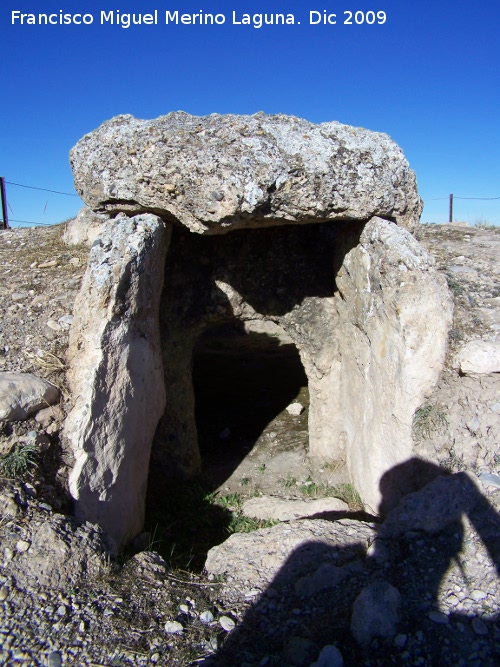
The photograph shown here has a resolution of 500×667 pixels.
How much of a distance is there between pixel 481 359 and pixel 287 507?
81.7 inches

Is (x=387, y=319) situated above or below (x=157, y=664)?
above

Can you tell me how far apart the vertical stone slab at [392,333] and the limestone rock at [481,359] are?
0.49ft

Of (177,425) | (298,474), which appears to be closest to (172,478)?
(177,425)

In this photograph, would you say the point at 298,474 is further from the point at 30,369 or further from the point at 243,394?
the point at 30,369

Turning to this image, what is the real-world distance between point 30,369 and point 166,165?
5.52ft

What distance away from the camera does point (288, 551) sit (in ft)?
10.3

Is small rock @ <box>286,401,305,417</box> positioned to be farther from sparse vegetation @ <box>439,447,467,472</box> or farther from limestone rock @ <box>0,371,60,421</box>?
limestone rock @ <box>0,371,60,421</box>

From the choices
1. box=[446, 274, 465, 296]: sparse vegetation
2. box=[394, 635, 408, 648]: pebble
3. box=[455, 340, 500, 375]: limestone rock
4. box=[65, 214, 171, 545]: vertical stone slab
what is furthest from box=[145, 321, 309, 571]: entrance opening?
box=[446, 274, 465, 296]: sparse vegetation

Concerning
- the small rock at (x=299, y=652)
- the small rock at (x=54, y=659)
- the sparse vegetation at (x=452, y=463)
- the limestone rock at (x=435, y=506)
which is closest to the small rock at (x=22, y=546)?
the small rock at (x=54, y=659)

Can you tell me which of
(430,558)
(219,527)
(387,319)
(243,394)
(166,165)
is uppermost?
(166,165)

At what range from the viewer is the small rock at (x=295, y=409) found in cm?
670

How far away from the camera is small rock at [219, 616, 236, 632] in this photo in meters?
2.53

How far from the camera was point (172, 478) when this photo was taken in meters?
5.33

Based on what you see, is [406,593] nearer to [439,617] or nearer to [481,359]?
[439,617]
